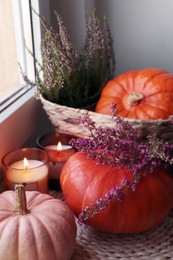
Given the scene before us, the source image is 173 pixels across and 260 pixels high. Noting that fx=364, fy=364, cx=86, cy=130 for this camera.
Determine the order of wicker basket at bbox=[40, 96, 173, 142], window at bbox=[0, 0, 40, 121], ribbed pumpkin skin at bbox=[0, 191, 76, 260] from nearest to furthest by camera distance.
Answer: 1. ribbed pumpkin skin at bbox=[0, 191, 76, 260]
2. wicker basket at bbox=[40, 96, 173, 142]
3. window at bbox=[0, 0, 40, 121]

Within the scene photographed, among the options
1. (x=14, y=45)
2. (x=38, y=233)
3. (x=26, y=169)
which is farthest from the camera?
(x=14, y=45)

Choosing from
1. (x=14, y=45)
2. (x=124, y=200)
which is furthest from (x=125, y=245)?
(x=14, y=45)

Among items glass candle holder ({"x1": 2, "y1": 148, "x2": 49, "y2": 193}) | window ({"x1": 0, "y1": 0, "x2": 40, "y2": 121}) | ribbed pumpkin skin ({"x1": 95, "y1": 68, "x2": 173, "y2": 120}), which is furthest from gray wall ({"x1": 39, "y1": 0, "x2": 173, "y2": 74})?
glass candle holder ({"x1": 2, "y1": 148, "x2": 49, "y2": 193})

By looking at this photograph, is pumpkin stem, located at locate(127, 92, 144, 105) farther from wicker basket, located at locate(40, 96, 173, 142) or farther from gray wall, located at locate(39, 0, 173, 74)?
gray wall, located at locate(39, 0, 173, 74)

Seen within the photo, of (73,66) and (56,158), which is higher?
(73,66)

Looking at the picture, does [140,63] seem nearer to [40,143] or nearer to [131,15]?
[131,15]

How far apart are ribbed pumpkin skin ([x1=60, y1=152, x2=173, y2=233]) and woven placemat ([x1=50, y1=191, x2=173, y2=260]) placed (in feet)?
0.08

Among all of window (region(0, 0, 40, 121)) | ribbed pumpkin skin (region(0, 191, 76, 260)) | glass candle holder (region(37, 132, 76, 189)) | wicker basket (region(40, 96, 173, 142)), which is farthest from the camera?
window (region(0, 0, 40, 121))

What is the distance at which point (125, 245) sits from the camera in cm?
63

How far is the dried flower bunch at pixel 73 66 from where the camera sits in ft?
2.61

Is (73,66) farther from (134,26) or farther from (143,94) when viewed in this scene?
(134,26)

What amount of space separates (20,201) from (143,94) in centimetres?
34

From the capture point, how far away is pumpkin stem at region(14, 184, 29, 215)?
558 mm

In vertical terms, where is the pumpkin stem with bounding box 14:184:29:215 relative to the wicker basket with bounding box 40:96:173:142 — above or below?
below
